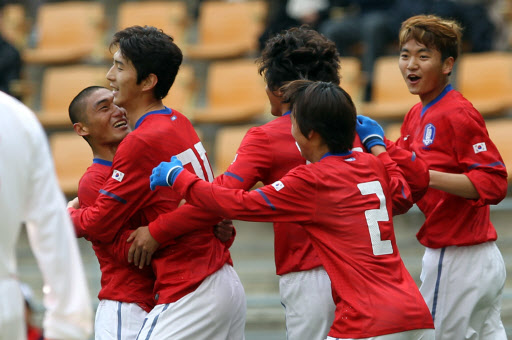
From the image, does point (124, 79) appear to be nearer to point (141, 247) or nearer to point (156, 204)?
point (156, 204)

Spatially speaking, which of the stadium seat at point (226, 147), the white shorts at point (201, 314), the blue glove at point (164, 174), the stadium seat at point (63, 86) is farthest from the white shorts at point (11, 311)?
the stadium seat at point (63, 86)

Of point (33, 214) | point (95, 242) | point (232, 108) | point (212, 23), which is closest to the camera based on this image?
point (33, 214)

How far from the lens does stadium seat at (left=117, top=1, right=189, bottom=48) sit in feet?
30.6

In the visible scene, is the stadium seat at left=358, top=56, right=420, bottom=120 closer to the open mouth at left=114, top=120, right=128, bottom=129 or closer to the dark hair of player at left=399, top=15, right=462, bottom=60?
the dark hair of player at left=399, top=15, right=462, bottom=60

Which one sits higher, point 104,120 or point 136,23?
point 104,120

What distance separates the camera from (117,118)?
4.00 m

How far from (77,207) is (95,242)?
0.96 ft

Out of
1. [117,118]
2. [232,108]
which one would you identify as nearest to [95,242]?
[117,118]

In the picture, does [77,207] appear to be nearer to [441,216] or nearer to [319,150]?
[319,150]

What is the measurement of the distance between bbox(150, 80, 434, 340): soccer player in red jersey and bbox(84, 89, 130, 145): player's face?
2.21 feet

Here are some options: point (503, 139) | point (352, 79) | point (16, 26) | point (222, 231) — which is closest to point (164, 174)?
point (222, 231)

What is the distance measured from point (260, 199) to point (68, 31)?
7.10 meters

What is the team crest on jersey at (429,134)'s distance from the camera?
399 centimetres

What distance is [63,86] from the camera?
8953 millimetres
